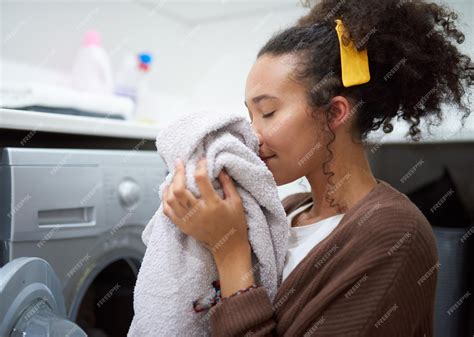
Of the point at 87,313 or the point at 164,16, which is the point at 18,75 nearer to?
the point at 164,16

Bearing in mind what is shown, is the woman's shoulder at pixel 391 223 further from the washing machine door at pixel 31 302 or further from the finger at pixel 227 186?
the washing machine door at pixel 31 302

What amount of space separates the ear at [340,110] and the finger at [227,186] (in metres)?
0.24

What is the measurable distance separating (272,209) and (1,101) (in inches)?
36.1

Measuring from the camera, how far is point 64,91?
1.22m

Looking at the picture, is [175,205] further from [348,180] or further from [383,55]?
[383,55]

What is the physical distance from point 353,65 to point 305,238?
0.35 m

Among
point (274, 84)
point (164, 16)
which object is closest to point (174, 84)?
point (164, 16)

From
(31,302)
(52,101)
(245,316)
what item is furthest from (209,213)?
(52,101)

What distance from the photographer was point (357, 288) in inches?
26.0

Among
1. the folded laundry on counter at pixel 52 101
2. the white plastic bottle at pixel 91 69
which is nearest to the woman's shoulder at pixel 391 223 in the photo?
the folded laundry on counter at pixel 52 101

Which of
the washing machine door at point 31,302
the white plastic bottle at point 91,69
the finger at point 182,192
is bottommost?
the washing machine door at point 31,302

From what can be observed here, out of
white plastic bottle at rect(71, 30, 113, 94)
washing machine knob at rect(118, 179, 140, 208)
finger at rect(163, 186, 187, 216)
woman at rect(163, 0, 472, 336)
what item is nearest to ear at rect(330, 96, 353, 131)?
woman at rect(163, 0, 472, 336)

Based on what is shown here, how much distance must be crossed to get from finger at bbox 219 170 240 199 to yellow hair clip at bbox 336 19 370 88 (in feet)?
0.89

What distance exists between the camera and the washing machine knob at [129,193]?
110cm
